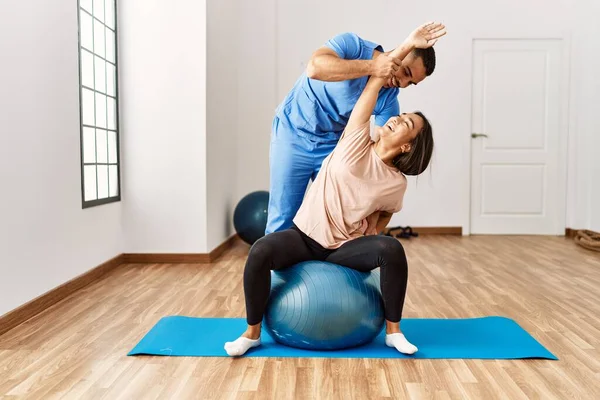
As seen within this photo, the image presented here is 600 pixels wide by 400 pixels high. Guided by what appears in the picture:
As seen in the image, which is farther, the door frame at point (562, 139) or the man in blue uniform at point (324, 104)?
the door frame at point (562, 139)

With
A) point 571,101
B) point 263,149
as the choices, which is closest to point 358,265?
point 263,149

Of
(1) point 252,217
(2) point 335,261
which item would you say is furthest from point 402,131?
(1) point 252,217

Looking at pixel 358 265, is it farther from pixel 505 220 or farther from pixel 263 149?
pixel 505 220

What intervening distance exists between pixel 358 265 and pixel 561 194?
4.72m

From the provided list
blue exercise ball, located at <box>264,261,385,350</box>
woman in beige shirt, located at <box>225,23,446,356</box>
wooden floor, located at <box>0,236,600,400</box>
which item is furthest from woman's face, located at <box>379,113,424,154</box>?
wooden floor, located at <box>0,236,600,400</box>

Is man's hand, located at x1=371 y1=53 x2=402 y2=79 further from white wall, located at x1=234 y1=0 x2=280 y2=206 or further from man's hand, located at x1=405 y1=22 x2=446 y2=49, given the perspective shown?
white wall, located at x1=234 y1=0 x2=280 y2=206

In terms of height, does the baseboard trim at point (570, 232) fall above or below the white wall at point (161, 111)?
below

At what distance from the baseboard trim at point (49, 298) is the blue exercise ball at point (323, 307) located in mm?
1198

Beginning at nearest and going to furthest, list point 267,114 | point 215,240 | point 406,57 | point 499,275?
1. point 406,57
2. point 499,275
3. point 215,240
4. point 267,114

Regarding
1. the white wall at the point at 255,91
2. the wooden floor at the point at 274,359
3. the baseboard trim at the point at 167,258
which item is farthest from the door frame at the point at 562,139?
the baseboard trim at the point at 167,258

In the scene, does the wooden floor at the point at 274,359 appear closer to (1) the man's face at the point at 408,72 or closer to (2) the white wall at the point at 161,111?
(2) the white wall at the point at 161,111

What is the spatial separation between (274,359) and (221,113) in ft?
10.7

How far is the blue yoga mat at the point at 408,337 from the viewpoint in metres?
2.48

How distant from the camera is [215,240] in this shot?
507 centimetres
